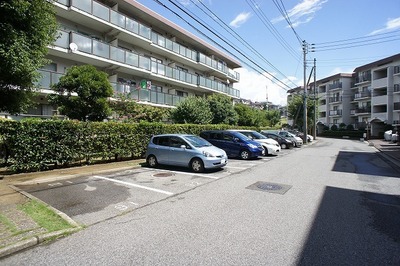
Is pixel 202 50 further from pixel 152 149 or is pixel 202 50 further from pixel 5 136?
pixel 5 136

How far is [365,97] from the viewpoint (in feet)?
166

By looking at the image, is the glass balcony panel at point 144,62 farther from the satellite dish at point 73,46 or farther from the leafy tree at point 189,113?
the satellite dish at point 73,46

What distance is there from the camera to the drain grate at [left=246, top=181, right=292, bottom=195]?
736 cm

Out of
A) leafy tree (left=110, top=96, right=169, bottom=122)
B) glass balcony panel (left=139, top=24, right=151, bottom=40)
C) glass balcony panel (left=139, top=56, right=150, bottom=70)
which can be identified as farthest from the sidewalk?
glass balcony panel (left=139, top=24, right=151, bottom=40)

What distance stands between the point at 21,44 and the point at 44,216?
4338mm

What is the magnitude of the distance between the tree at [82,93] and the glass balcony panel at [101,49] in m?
4.99

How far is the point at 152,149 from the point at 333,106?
59.8m

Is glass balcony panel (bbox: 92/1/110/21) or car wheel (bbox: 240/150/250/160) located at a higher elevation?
glass balcony panel (bbox: 92/1/110/21)

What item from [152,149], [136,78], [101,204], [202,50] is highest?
[202,50]

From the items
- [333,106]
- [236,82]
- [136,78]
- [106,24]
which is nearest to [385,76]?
[333,106]

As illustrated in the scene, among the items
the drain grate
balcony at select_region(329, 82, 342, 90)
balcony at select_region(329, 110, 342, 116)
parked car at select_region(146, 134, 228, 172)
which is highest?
balcony at select_region(329, 82, 342, 90)

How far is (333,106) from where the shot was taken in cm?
6019

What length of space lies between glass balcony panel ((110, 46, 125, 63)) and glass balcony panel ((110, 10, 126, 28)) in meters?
1.82

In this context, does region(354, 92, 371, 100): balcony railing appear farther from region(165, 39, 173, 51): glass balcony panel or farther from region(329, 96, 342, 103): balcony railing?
region(165, 39, 173, 51): glass balcony panel
